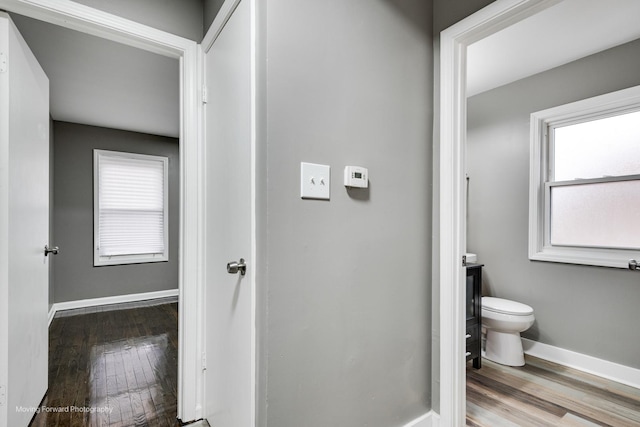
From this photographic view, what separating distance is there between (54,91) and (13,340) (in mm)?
2671

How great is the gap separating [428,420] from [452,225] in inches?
39.7

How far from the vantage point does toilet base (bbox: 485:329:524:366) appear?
2.38 metres

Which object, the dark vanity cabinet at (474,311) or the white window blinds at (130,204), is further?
the white window blinds at (130,204)

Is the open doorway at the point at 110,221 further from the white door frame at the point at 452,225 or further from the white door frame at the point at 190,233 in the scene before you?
the white door frame at the point at 452,225

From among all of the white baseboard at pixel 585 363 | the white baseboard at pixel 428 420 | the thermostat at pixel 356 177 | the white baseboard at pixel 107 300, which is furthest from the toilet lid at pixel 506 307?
the white baseboard at pixel 107 300

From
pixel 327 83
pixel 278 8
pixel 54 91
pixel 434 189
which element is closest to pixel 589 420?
pixel 434 189

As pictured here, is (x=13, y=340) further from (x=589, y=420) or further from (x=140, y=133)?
(x=140, y=133)

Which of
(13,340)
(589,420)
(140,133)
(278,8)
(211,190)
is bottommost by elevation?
(589,420)

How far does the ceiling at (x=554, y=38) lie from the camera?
1880 mm

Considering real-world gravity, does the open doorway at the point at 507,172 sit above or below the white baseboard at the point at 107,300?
above

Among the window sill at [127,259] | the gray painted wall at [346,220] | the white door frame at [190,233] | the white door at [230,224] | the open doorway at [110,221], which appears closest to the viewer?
the gray painted wall at [346,220]

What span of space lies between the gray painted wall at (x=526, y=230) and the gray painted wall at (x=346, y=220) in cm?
169

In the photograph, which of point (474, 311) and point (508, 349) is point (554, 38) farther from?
point (508, 349)

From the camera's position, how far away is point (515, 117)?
2789mm
